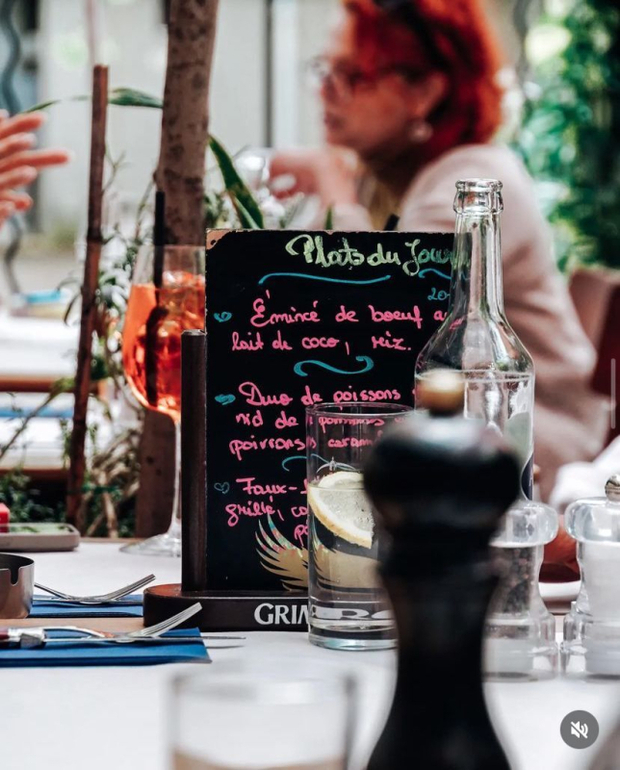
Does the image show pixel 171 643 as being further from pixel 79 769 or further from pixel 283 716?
pixel 283 716

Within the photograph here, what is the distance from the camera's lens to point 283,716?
0.38m

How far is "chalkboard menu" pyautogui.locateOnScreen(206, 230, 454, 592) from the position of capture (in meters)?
0.94

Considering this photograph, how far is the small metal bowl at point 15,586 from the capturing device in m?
0.91

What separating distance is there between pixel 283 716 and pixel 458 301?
1.89 feet

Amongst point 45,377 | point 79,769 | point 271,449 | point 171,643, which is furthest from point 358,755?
point 45,377

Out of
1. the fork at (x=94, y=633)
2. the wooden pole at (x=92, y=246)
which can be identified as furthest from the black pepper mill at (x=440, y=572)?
the wooden pole at (x=92, y=246)

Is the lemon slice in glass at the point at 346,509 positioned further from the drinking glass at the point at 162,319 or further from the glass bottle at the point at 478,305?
the drinking glass at the point at 162,319

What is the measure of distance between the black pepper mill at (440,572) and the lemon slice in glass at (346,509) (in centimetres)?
38

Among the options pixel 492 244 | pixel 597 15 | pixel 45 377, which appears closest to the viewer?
pixel 492 244

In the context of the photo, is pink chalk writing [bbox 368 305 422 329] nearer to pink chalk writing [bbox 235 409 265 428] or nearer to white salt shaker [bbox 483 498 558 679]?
pink chalk writing [bbox 235 409 265 428]

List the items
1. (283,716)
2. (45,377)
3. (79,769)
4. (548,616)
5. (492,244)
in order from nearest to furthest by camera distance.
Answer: (283,716), (79,769), (548,616), (492,244), (45,377)

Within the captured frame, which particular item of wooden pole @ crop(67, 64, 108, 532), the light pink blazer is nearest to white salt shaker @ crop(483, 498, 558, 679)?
wooden pole @ crop(67, 64, 108, 532)

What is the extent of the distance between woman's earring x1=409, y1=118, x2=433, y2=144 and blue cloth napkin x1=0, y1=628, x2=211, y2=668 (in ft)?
8.21

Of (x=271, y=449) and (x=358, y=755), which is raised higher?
(x=271, y=449)
